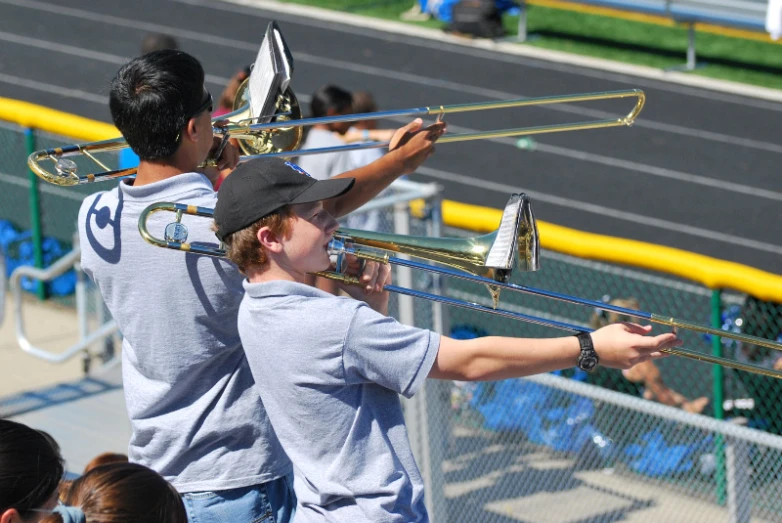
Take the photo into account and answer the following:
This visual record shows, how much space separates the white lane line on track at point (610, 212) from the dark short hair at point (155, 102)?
8.84 m

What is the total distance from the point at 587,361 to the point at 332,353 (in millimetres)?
547

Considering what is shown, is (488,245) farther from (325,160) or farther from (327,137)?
(327,137)

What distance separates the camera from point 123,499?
233 cm

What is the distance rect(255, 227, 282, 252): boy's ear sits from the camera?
2.50 metres

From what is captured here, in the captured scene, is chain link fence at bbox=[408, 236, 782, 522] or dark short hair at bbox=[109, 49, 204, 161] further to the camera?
chain link fence at bbox=[408, 236, 782, 522]

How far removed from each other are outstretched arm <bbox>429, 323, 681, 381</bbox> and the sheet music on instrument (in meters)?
1.13

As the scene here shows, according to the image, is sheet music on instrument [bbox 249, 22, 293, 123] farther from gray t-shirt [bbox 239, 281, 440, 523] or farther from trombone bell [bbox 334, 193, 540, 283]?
gray t-shirt [bbox 239, 281, 440, 523]

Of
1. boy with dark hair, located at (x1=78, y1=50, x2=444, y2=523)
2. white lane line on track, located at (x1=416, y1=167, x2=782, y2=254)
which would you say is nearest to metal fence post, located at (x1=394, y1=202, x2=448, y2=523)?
boy with dark hair, located at (x1=78, y1=50, x2=444, y2=523)

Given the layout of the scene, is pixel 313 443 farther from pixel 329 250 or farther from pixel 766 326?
pixel 766 326

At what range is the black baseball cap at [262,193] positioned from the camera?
2492 mm

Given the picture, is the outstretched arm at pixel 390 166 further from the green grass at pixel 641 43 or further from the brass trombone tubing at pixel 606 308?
the green grass at pixel 641 43

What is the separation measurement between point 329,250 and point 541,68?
13.4 meters

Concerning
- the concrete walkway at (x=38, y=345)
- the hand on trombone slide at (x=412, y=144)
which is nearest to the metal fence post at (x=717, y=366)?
the hand on trombone slide at (x=412, y=144)

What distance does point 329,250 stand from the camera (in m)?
2.72
